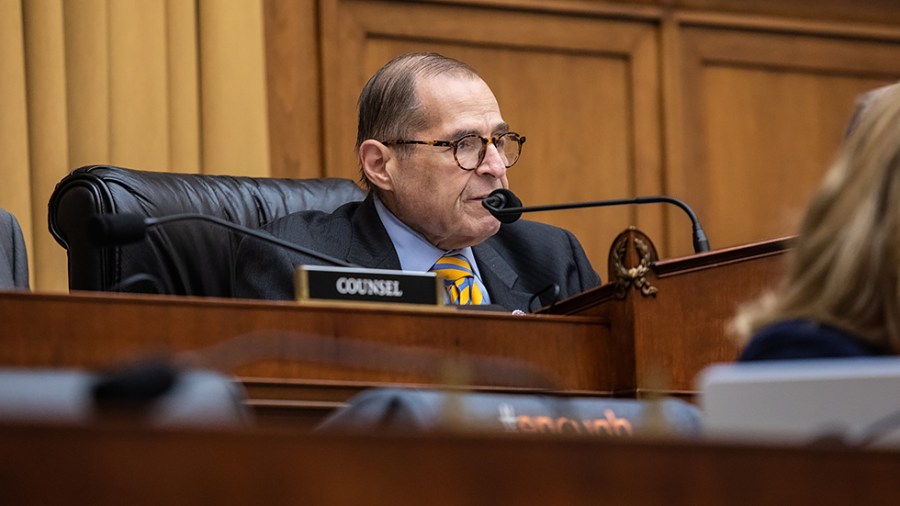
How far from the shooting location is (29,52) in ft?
11.8

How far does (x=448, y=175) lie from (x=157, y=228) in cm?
70

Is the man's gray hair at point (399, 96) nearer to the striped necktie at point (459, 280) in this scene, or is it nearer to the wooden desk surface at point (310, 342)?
the striped necktie at point (459, 280)

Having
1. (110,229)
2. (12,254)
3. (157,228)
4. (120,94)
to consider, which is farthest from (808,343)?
(120,94)

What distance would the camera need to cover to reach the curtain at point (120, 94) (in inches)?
139

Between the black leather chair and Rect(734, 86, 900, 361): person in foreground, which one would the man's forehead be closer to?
the black leather chair

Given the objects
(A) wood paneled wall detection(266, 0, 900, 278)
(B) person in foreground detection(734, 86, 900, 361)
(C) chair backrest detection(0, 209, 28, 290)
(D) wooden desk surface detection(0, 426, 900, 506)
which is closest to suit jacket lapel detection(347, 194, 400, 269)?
(C) chair backrest detection(0, 209, 28, 290)

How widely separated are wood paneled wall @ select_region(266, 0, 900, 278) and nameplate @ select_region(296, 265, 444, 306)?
197 cm

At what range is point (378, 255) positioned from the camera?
9.85 ft


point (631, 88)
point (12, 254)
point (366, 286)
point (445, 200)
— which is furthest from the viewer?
point (631, 88)

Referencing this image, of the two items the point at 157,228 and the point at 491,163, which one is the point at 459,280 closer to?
the point at 491,163

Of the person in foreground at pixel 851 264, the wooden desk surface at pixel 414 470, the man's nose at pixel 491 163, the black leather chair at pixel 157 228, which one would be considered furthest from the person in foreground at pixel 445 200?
the wooden desk surface at pixel 414 470

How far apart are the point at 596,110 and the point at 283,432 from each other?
12.7ft

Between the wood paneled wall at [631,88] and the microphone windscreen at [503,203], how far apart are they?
123 cm

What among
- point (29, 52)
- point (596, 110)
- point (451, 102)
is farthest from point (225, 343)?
point (596, 110)
